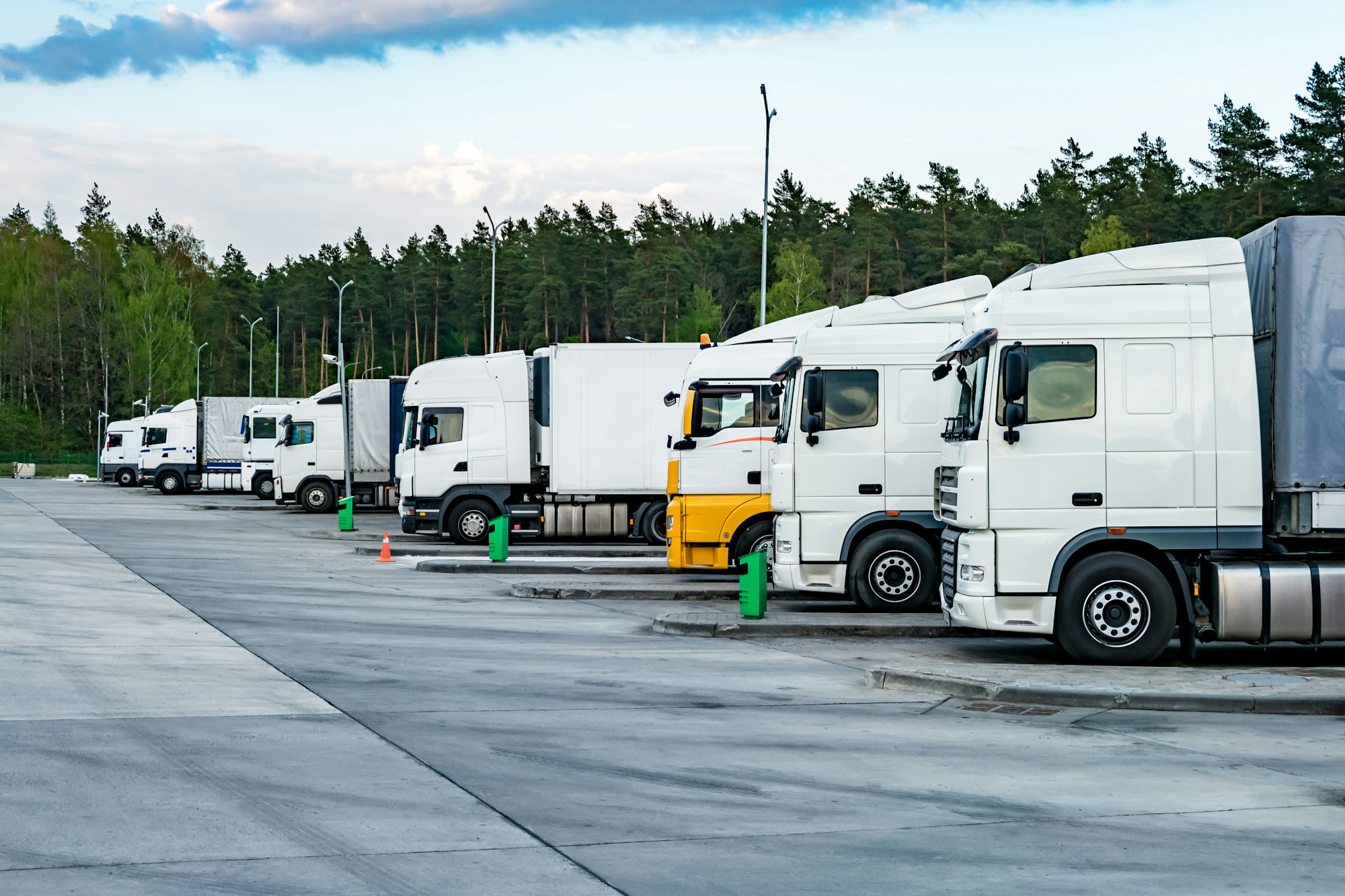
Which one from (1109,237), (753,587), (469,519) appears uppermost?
(1109,237)

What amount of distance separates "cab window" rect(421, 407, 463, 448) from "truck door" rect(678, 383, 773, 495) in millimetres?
8928

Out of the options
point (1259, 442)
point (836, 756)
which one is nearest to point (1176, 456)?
point (1259, 442)

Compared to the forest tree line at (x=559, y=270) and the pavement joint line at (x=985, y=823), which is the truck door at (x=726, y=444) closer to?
the pavement joint line at (x=985, y=823)

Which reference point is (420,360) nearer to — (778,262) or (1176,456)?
(778,262)

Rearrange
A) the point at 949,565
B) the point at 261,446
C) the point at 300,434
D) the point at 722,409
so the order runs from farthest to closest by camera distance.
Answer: the point at 261,446 → the point at 300,434 → the point at 722,409 → the point at 949,565

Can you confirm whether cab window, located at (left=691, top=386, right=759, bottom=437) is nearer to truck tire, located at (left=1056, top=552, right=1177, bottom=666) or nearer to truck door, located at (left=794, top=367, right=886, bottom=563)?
truck door, located at (left=794, top=367, right=886, bottom=563)

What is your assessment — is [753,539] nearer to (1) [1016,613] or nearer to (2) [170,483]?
(1) [1016,613]

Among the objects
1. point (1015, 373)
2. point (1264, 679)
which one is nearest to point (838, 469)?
A: point (1015, 373)

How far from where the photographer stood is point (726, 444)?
783 inches

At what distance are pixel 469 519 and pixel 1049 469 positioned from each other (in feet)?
57.0

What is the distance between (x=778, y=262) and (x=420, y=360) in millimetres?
43403

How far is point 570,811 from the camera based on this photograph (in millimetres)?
7480

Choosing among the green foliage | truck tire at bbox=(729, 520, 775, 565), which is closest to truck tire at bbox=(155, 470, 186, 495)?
truck tire at bbox=(729, 520, 775, 565)

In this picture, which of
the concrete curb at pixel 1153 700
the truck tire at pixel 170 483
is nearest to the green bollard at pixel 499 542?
the concrete curb at pixel 1153 700
